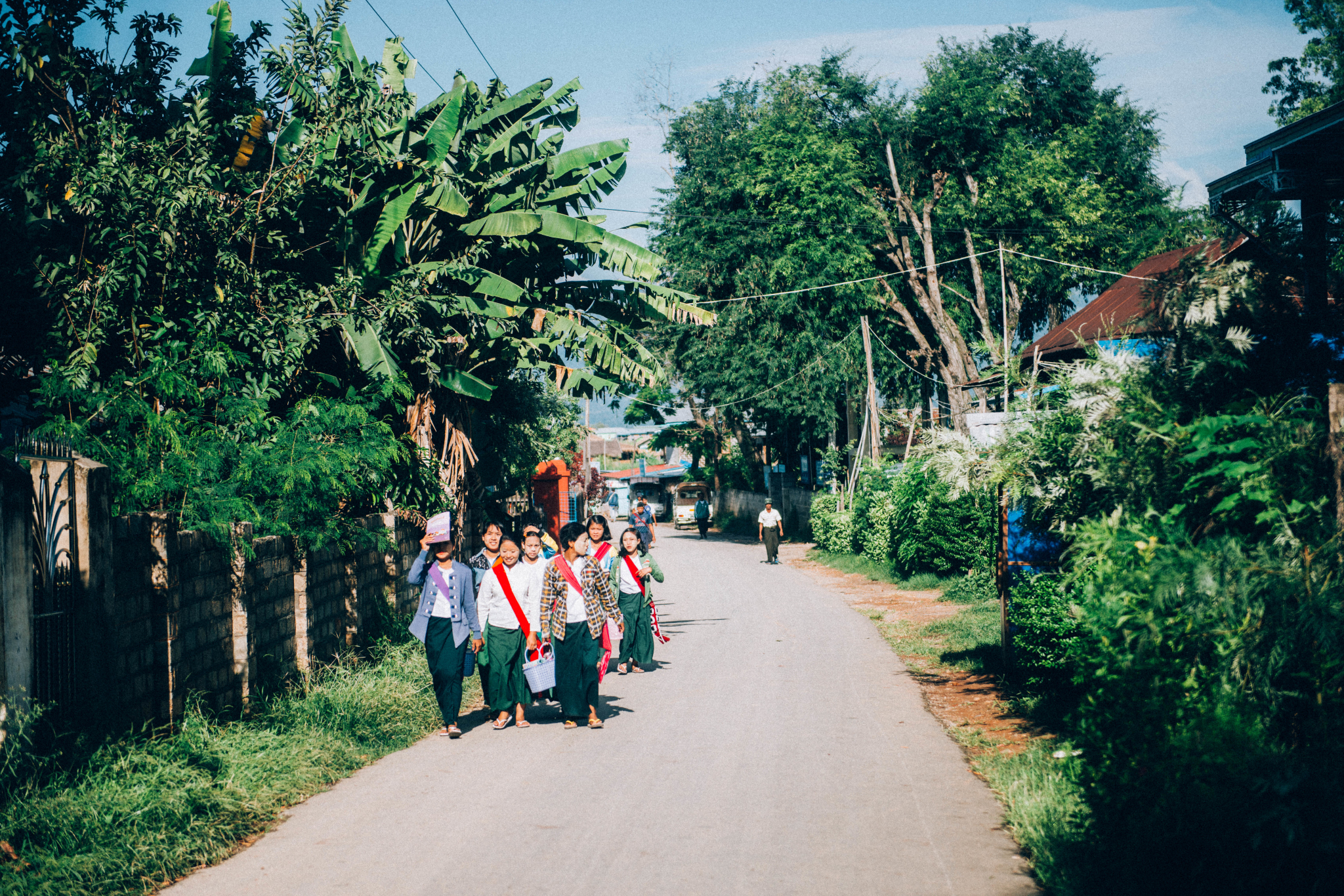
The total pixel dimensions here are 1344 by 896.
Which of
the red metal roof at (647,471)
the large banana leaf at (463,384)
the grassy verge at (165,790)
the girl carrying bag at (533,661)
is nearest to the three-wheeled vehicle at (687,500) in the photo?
the red metal roof at (647,471)

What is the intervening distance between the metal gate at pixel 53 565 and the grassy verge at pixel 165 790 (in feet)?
1.37

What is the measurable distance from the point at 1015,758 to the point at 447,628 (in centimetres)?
484

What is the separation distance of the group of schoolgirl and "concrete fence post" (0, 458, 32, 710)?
3664 millimetres

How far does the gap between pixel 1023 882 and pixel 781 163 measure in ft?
109

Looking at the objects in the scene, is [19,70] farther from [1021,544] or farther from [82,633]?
[1021,544]

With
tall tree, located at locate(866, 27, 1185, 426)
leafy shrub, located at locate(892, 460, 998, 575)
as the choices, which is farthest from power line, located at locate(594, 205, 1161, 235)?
leafy shrub, located at locate(892, 460, 998, 575)

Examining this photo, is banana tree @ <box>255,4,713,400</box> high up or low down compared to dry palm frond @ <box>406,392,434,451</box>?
up

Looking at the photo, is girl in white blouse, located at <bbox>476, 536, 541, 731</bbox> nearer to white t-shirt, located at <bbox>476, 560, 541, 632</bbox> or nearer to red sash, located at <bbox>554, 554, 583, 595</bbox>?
white t-shirt, located at <bbox>476, 560, 541, 632</bbox>

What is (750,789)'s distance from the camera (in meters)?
7.53

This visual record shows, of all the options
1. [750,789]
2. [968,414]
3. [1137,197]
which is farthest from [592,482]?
[750,789]

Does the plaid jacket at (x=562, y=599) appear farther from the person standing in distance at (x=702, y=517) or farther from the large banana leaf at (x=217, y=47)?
the person standing in distance at (x=702, y=517)

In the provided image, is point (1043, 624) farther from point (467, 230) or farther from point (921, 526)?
point (921, 526)

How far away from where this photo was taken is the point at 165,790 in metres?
6.41

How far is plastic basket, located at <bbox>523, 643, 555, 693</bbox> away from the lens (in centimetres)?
955
